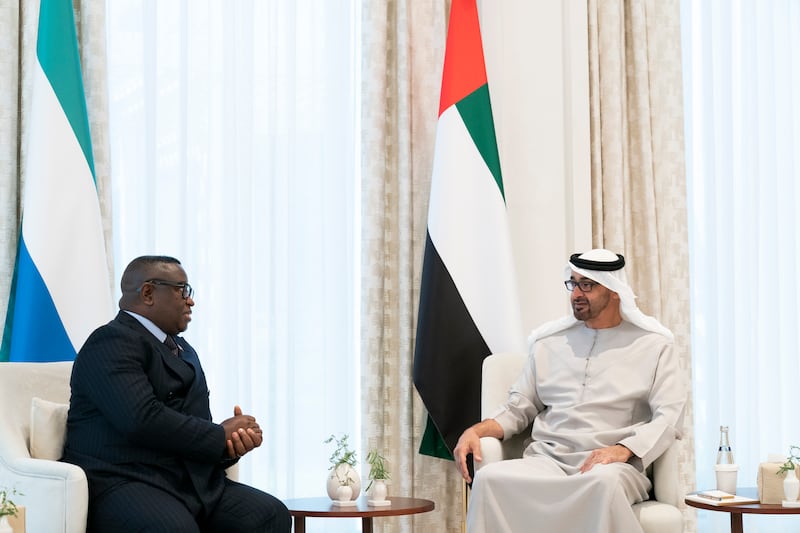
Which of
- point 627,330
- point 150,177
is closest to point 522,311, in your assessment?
point 627,330

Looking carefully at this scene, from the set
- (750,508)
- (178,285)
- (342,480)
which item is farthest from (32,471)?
(750,508)

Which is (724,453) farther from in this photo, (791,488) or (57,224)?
(57,224)

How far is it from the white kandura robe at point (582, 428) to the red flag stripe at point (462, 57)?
1.38 metres

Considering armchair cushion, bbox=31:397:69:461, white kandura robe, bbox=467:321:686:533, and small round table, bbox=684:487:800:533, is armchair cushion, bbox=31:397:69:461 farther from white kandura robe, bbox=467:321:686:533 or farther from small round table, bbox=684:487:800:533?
small round table, bbox=684:487:800:533

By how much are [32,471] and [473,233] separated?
97.5 inches

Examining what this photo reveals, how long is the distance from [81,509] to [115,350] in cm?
50

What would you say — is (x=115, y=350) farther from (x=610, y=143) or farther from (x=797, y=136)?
(x=797, y=136)

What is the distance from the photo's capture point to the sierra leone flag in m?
4.23

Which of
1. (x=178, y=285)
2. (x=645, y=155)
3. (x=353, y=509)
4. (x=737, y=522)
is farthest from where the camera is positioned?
(x=645, y=155)

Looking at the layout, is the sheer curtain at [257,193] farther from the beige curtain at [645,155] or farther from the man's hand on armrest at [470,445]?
the beige curtain at [645,155]

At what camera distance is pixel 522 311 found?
208 inches

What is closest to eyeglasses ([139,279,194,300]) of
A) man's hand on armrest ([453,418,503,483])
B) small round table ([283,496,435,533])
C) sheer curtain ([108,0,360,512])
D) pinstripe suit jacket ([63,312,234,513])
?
pinstripe suit jacket ([63,312,234,513])

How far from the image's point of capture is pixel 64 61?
14.4 ft

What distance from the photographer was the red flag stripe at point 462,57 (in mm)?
5000
